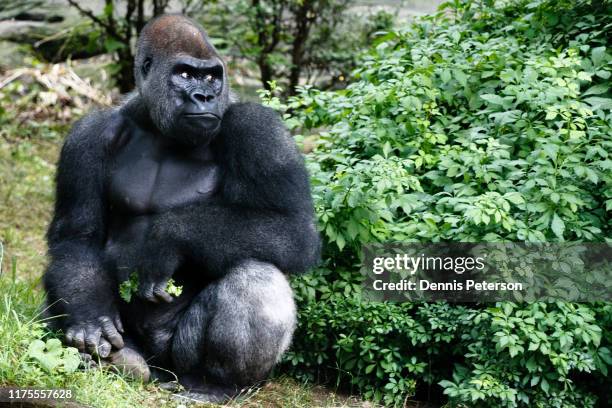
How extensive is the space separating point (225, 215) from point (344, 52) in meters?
5.76

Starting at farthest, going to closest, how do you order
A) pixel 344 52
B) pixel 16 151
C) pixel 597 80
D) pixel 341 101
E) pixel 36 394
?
pixel 344 52 → pixel 16 151 → pixel 341 101 → pixel 597 80 → pixel 36 394

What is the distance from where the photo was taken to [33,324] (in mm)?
3951

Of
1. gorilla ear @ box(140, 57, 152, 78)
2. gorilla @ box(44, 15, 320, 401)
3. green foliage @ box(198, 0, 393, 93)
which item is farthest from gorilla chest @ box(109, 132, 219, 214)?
green foliage @ box(198, 0, 393, 93)

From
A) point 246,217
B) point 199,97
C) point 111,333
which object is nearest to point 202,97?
point 199,97

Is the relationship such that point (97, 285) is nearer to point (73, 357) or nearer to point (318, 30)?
point (73, 357)

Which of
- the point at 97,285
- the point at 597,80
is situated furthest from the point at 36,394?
the point at 597,80

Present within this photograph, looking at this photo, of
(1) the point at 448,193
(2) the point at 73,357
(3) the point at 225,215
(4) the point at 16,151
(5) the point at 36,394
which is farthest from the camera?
(4) the point at 16,151

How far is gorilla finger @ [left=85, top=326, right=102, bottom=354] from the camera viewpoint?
12.9 feet

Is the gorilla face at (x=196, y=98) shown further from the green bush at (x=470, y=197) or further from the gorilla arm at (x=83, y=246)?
the green bush at (x=470, y=197)

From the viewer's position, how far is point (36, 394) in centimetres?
340

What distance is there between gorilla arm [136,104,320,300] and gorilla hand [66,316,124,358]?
241mm

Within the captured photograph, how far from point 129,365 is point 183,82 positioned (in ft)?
4.57

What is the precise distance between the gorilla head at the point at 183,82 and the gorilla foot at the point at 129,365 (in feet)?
3.53

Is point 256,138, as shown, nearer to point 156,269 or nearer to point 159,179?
point 159,179
